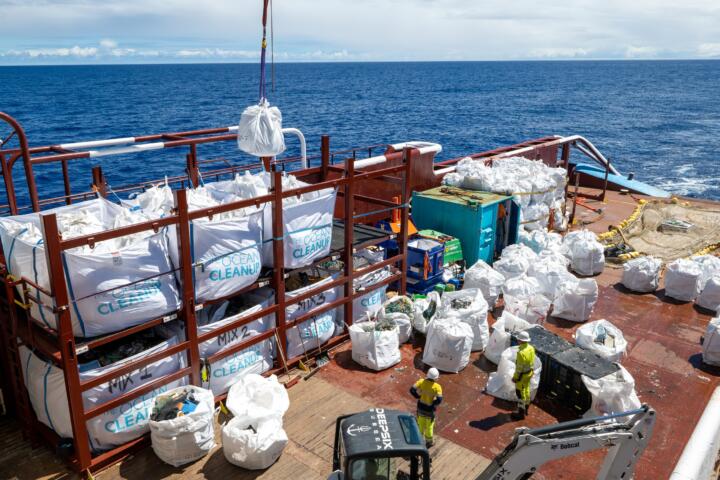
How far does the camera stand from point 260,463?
7.81 m

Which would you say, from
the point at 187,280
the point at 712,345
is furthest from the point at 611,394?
the point at 187,280

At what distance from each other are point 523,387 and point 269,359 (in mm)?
4320

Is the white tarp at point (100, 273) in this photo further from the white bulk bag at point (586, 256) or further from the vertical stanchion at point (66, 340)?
the white bulk bag at point (586, 256)

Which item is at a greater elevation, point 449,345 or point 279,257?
point 279,257

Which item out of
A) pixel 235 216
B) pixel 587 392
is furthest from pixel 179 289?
pixel 587 392

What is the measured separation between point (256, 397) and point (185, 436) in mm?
1338

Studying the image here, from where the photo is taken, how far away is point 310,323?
10.5 meters

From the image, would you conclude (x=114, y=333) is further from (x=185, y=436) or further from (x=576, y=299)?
(x=576, y=299)

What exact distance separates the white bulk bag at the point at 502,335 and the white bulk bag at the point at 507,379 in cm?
63

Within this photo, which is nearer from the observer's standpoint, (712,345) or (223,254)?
(223,254)

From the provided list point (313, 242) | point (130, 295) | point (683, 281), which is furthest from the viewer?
point (683, 281)

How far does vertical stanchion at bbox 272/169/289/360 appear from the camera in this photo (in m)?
9.05

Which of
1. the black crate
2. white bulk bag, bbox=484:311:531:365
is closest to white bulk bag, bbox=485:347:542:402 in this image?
the black crate

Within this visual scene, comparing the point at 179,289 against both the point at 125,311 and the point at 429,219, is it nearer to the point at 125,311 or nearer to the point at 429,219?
the point at 125,311
